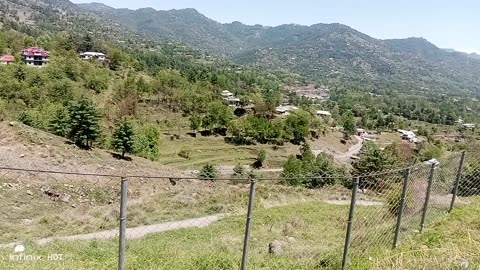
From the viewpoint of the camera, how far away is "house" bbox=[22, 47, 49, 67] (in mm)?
69000

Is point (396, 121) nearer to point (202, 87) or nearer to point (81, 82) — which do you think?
point (202, 87)

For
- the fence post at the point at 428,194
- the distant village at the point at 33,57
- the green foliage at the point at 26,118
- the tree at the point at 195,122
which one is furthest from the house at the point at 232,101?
the fence post at the point at 428,194

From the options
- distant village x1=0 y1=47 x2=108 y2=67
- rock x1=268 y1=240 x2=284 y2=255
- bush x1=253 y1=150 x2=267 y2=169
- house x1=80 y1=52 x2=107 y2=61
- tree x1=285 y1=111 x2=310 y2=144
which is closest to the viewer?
rock x1=268 y1=240 x2=284 y2=255

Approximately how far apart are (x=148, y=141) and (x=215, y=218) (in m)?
37.8

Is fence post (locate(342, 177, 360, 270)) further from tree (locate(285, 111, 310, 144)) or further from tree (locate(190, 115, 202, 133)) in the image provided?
tree (locate(285, 111, 310, 144))

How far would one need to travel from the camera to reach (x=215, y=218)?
48.5ft

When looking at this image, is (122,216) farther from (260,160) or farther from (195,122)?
(195,122)

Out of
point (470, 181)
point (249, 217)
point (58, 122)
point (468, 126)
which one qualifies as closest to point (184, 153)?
point (58, 122)

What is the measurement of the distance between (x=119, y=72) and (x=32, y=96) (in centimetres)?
2785

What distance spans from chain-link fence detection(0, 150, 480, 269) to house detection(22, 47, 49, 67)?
191ft

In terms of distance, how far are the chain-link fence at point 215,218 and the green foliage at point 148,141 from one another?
24.5m

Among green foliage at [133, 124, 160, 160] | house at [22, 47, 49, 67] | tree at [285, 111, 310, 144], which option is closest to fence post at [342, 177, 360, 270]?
green foliage at [133, 124, 160, 160]

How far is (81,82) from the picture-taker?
65.1 meters

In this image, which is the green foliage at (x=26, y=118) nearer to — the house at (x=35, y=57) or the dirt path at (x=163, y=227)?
the house at (x=35, y=57)
